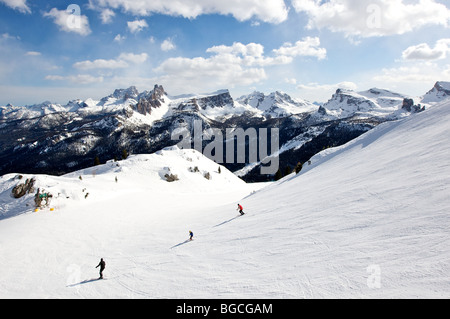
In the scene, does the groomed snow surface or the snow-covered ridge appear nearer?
the groomed snow surface

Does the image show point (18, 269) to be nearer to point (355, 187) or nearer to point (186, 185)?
point (355, 187)

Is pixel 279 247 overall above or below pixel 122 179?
above

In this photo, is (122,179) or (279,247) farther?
(122,179)

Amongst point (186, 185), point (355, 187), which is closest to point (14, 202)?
point (186, 185)

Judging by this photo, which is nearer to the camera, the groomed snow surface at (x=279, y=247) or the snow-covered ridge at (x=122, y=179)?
the groomed snow surface at (x=279, y=247)

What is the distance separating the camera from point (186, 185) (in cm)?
6581

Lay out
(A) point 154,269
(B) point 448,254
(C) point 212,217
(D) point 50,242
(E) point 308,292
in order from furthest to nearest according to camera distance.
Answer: (C) point 212,217 → (D) point 50,242 → (A) point 154,269 → (E) point 308,292 → (B) point 448,254

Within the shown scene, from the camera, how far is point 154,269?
1641 cm

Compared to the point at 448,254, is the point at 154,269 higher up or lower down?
lower down
